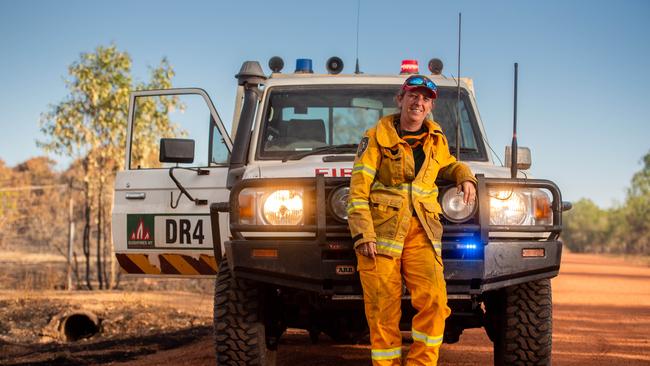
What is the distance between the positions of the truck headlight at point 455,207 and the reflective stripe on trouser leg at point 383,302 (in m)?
0.42

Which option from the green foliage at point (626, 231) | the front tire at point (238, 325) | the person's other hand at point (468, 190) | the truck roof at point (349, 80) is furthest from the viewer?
the green foliage at point (626, 231)

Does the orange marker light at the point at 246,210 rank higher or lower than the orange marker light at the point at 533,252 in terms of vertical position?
higher

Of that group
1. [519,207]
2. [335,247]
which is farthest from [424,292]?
[519,207]

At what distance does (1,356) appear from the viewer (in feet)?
28.9

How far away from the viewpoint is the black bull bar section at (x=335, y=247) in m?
4.69

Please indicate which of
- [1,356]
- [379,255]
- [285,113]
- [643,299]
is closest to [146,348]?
[1,356]

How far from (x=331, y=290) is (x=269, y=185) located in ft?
2.22

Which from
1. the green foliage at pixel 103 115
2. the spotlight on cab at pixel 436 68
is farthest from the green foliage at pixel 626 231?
the spotlight on cab at pixel 436 68

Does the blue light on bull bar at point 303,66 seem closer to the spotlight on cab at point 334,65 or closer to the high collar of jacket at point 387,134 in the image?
the spotlight on cab at point 334,65

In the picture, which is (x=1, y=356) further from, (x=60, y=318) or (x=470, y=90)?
(x=470, y=90)

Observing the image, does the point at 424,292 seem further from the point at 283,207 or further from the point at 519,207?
the point at 283,207

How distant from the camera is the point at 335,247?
469 centimetres

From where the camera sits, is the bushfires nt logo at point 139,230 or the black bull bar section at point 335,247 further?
the bushfires nt logo at point 139,230

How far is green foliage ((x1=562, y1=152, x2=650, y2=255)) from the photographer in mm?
51062
